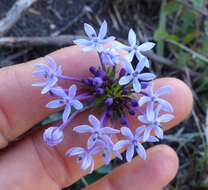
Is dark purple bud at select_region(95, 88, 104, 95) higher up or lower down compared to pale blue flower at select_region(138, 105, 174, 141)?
higher up

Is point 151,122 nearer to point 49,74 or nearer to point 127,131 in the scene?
point 127,131

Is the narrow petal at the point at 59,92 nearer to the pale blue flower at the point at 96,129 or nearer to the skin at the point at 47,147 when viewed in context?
the pale blue flower at the point at 96,129

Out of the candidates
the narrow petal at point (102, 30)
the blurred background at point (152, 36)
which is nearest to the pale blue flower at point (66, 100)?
the narrow petal at point (102, 30)

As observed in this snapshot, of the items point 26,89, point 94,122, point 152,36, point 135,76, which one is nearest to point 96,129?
point 94,122

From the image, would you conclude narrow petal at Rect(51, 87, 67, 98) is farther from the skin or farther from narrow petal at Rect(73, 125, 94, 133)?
the skin

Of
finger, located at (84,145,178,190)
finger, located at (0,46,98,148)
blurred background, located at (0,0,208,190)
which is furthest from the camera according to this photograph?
blurred background, located at (0,0,208,190)

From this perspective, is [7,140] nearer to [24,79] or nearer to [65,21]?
[24,79]

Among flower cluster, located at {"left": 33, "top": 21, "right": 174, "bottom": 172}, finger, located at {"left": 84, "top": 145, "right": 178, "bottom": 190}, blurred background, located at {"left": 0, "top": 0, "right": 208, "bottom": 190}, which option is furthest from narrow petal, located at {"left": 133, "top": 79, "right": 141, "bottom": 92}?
blurred background, located at {"left": 0, "top": 0, "right": 208, "bottom": 190}
